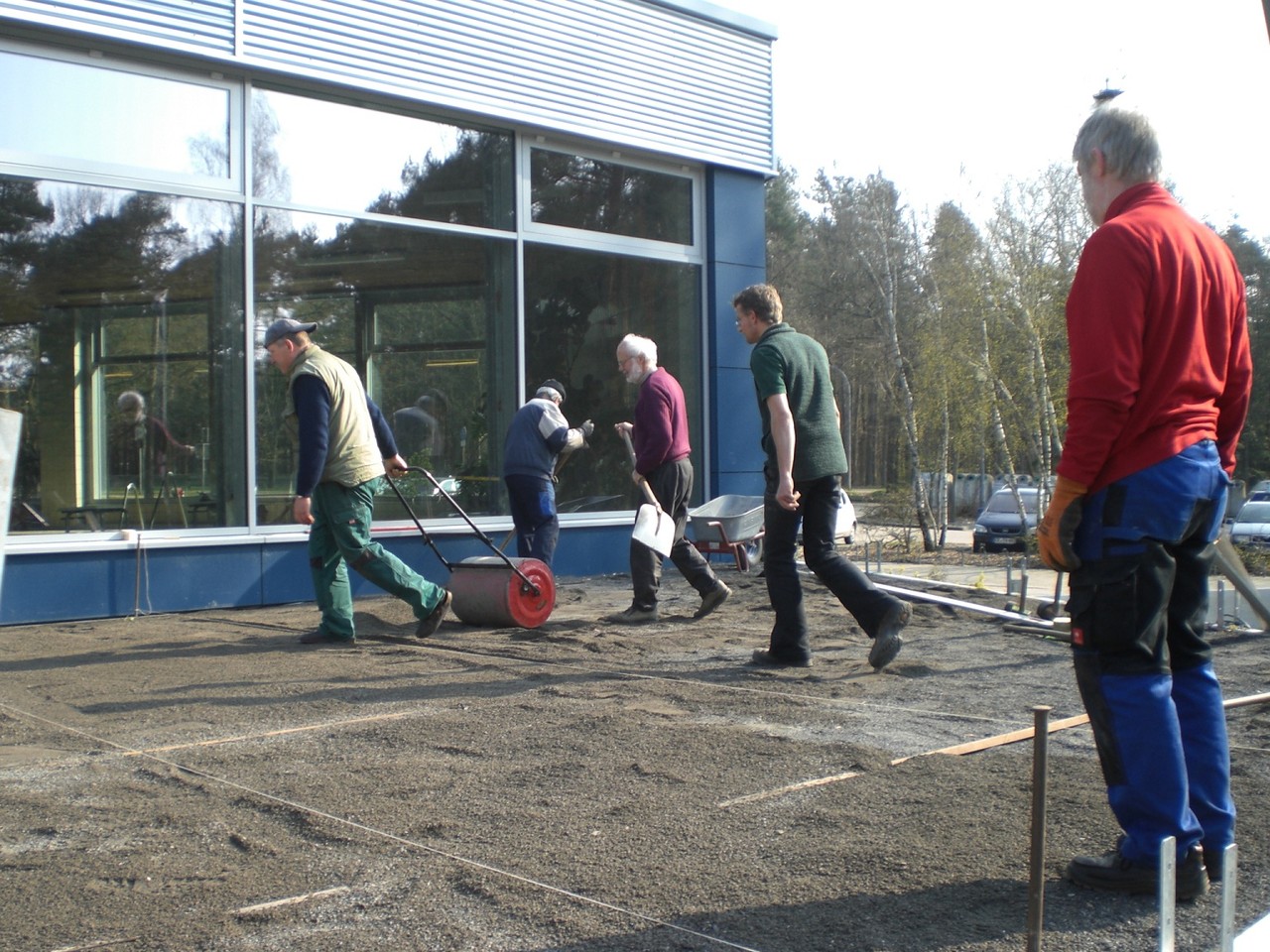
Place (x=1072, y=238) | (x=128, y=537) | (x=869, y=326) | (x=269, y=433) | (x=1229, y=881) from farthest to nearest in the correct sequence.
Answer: (x=869, y=326), (x=1072, y=238), (x=269, y=433), (x=128, y=537), (x=1229, y=881)

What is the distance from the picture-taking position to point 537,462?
349 inches

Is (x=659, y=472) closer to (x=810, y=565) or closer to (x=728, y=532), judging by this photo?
(x=810, y=565)

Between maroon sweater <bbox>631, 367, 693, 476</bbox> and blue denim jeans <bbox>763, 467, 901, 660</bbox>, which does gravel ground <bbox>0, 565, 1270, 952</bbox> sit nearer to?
blue denim jeans <bbox>763, 467, 901, 660</bbox>

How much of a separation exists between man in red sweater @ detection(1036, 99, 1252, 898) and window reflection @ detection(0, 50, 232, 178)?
25.6ft

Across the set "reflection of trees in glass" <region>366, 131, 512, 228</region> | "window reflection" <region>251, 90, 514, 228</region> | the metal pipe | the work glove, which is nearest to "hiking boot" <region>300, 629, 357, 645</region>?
"window reflection" <region>251, 90, 514, 228</region>

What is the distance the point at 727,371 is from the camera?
13.3 meters

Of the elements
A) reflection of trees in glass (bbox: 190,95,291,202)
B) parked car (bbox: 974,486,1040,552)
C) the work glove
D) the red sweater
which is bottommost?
parked car (bbox: 974,486,1040,552)

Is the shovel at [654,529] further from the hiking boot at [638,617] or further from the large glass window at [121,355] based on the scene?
the large glass window at [121,355]

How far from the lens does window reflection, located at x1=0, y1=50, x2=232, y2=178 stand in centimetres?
874

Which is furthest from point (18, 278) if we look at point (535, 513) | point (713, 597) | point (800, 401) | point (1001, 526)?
point (1001, 526)

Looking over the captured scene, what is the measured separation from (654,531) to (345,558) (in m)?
1.89

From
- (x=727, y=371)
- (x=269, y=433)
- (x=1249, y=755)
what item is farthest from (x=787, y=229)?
(x=1249, y=755)

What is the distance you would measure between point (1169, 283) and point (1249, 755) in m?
2.15

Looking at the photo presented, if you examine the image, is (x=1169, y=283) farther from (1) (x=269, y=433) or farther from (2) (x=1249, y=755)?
(1) (x=269, y=433)
